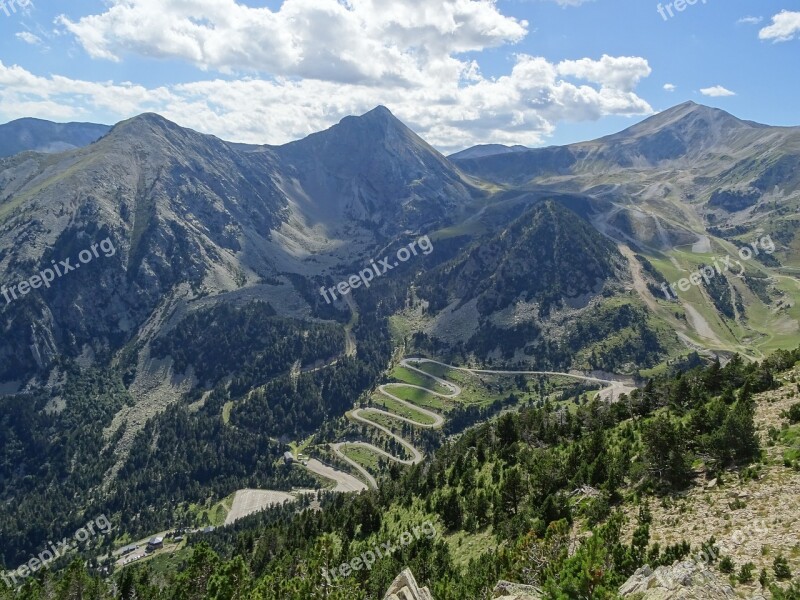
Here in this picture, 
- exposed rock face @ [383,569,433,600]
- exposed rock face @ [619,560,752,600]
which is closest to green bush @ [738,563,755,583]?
exposed rock face @ [619,560,752,600]

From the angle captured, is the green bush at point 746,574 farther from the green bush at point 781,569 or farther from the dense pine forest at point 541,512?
the green bush at point 781,569

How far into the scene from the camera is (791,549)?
35219 mm

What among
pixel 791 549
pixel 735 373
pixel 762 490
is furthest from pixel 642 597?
pixel 735 373

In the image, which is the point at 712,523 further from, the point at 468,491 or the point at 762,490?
the point at 468,491

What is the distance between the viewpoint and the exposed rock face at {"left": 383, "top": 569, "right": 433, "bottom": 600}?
43656 mm

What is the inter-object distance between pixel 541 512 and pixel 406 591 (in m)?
22.6

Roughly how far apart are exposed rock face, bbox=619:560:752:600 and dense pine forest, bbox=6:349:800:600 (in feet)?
7.47

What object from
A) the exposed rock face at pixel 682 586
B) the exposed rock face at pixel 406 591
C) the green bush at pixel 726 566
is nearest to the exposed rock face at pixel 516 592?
the exposed rock face at pixel 682 586

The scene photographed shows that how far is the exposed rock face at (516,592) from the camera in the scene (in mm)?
35688

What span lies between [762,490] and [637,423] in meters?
40.4

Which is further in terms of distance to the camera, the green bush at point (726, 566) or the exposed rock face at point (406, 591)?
the exposed rock face at point (406, 591)

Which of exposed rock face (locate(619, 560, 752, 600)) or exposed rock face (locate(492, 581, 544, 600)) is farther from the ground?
exposed rock face (locate(619, 560, 752, 600))

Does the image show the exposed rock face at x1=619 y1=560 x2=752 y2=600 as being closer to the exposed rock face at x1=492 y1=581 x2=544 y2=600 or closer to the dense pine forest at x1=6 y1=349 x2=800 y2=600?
the dense pine forest at x1=6 y1=349 x2=800 y2=600

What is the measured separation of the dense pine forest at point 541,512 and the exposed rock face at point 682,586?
7.47 ft
